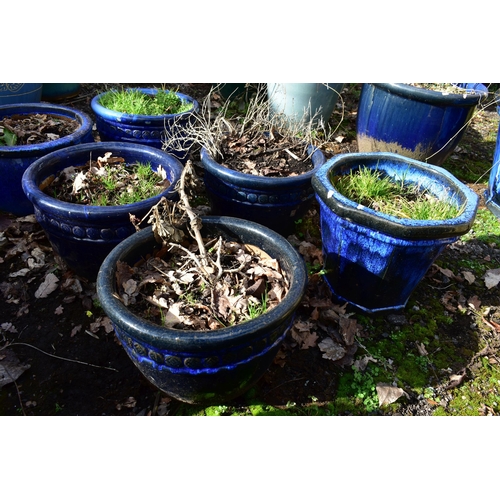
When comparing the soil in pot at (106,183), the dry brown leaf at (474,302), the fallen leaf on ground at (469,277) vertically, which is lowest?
the dry brown leaf at (474,302)

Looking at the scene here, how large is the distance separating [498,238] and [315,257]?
1.97 meters

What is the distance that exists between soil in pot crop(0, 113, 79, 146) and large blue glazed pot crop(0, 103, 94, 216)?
0.21 feet

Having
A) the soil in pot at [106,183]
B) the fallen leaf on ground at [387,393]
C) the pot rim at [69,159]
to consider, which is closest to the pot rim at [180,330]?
the pot rim at [69,159]

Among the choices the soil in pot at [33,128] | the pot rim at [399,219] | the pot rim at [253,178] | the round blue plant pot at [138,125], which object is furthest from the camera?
the round blue plant pot at [138,125]

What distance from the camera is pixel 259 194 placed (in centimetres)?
318

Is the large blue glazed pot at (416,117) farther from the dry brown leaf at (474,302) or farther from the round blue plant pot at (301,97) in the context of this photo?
the dry brown leaf at (474,302)

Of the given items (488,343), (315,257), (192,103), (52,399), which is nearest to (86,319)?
(52,399)

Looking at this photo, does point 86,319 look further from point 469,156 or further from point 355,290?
point 469,156

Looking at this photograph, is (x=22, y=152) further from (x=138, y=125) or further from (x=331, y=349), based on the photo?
(x=331, y=349)

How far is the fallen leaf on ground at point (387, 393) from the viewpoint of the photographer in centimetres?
261

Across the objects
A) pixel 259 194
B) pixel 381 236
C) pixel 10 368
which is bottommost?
pixel 10 368

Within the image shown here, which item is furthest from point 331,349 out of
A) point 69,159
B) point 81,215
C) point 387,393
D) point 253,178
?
point 69,159

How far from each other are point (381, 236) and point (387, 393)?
1016 millimetres

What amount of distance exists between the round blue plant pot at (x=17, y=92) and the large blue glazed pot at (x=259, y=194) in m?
2.78
